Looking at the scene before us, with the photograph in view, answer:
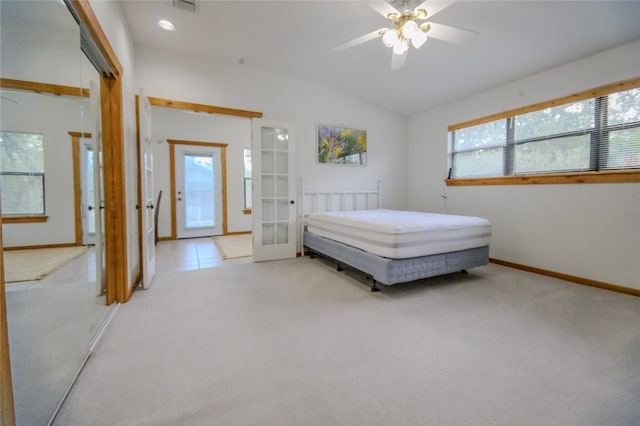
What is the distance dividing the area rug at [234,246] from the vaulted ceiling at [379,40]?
9.56 feet

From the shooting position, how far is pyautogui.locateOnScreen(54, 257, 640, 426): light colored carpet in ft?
4.12

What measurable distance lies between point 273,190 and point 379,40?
244 cm

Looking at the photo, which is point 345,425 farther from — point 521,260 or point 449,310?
point 521,260

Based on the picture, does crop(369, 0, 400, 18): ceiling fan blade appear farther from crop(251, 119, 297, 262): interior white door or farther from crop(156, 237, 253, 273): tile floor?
crop(156, 237, 253, 273): tile floor

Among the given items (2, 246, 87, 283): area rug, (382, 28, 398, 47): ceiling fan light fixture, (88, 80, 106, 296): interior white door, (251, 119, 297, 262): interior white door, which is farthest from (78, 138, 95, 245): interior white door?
(382, 28, 398, 47): ceiling fan light fixture

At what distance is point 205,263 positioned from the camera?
13.2 feet

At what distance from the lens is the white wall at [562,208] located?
8.98 feet

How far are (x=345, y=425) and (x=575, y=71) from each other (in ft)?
13.7

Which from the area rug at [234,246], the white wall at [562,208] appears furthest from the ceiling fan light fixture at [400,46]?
the area rug at [234,246]

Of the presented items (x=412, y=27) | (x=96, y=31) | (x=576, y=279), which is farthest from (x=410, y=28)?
(x=576, y=279)

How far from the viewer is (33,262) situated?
151 cm

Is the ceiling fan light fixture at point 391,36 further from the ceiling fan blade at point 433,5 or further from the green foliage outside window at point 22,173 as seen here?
the green foliage outside window at point 22,173

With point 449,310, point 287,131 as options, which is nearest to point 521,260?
point 449,310

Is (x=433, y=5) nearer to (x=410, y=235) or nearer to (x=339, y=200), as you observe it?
(x=410, y=235)
